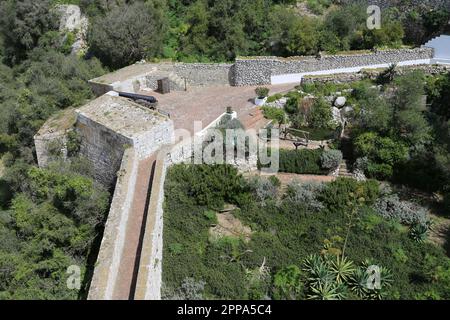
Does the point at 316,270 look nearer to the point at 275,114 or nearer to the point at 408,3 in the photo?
the point at 275,114

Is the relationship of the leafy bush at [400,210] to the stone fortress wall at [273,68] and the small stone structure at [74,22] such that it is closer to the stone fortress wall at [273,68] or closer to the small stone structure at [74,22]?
the stone fortress wall at [273,68]

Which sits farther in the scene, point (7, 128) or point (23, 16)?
point (23, 16)

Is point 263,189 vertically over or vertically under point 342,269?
over

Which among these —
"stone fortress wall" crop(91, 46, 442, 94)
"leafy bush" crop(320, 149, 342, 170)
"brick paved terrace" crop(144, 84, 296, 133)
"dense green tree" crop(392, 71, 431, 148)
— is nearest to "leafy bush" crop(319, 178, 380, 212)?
"leafy bush" crop(320, 149, 342, 170)

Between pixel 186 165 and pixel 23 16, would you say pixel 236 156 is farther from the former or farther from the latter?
pixel 23 16

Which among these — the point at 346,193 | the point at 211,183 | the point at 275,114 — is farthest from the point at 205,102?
the point at 346,193
